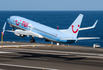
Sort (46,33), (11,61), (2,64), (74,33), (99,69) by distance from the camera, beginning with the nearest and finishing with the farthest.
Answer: (99,69)
(2,64)
(11,61)
(74,33)
(46,33)

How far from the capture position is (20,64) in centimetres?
5081

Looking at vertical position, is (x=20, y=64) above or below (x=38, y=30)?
below

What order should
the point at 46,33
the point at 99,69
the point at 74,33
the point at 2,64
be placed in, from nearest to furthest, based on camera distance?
1. the point at 99,69
2. the point at 2,64
3. the point at 74,33
4. the point at 46,33

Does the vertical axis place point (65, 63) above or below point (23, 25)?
below

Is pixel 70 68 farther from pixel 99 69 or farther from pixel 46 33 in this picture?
pixel 46 33

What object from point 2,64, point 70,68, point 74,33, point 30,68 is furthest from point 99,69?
point 74,33

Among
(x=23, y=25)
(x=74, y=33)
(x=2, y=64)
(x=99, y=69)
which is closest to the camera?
(x=99, y=69)

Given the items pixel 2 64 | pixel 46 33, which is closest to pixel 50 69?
pixel 2 64

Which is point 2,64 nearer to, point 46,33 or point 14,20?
point 46,33

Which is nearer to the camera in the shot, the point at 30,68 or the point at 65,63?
the point at 30,68

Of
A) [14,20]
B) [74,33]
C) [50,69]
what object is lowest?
[50,69]

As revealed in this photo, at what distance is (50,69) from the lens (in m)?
45.7

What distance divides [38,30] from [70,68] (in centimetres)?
3903

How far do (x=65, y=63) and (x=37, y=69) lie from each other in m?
8.29
